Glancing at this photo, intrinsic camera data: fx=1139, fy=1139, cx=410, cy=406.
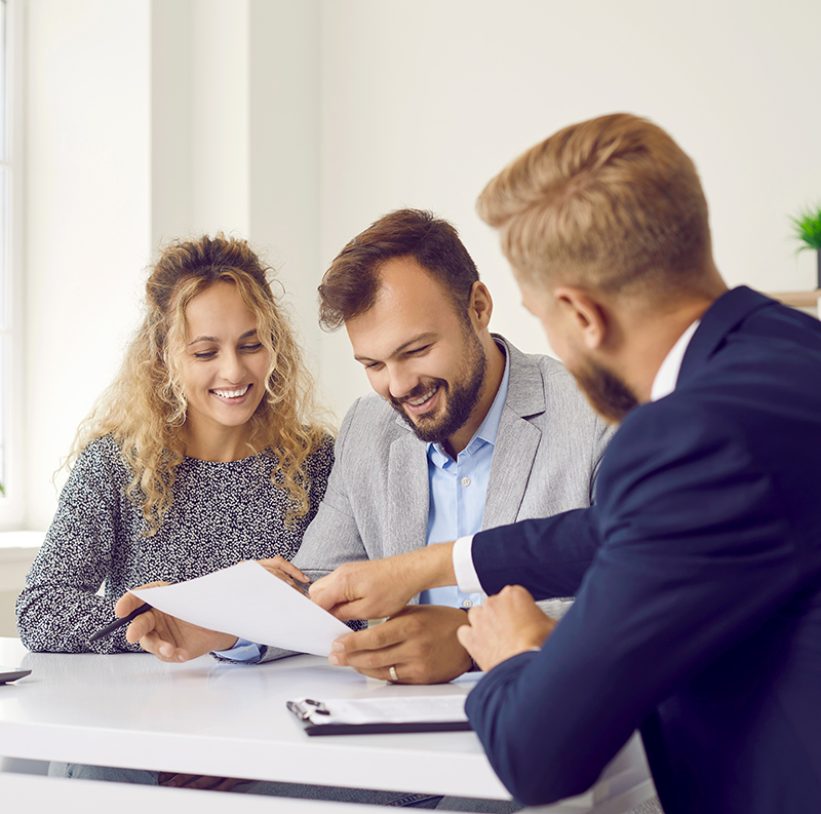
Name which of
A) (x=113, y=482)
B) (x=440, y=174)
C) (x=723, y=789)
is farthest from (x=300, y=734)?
(x=440, y=174)

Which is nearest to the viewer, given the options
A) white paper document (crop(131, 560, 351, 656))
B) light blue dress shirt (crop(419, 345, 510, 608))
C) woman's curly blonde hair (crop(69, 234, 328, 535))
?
white paper document (crop(131, 560, 351, 656))

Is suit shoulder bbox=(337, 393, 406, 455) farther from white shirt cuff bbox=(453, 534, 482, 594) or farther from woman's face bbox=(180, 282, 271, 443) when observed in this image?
white shirt cuff bbox=(453, 534, 482, 594)

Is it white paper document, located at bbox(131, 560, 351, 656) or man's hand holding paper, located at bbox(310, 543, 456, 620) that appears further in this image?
man's hand holding paper, located at bbox(310, 543, 456, 620)

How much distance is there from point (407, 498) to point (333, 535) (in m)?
0.16

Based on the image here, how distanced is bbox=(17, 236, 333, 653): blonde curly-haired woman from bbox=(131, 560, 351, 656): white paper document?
25.0 inches

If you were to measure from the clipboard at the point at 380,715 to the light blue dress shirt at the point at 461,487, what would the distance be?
2.13 ft

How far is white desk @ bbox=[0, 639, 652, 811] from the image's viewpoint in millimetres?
1214

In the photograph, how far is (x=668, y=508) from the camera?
1.00m

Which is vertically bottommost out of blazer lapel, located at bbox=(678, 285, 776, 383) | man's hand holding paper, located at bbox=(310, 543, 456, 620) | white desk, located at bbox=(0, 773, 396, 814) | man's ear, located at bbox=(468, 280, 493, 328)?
white desk, located at bbox=(0, 773, 396, 814)

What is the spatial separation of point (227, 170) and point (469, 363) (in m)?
2.29

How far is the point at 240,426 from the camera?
99.0 inches

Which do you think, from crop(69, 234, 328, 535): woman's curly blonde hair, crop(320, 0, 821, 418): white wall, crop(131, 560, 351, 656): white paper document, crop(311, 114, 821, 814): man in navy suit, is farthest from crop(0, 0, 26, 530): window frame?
crop(311, 114, 821, 814): man in navy suit

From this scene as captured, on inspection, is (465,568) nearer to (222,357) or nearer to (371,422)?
(371,422)

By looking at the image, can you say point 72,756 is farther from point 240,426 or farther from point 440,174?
point 440,174
